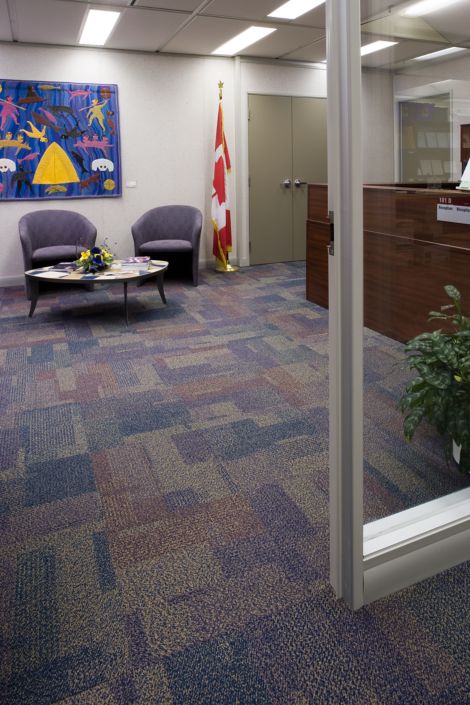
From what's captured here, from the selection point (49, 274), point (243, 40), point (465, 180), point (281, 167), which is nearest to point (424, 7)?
point (465, 180)

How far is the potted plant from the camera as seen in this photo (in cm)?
164

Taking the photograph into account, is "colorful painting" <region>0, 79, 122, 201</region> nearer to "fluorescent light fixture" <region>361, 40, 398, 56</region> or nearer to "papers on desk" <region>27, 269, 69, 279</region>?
"papers on desk" <region>27, 269, 69, 279</region>

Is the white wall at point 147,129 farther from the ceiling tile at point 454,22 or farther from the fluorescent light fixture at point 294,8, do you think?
the ceiling tile at point 454,22

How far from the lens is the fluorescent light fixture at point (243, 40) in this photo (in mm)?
4543

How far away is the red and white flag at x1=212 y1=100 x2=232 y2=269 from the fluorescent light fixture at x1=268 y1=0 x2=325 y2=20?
1355 mm

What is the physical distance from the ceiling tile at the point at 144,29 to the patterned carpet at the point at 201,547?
2.48 metres

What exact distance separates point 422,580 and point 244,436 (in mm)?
928

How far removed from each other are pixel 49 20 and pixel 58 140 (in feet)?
3.43

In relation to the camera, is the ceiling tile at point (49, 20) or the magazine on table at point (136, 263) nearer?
the ceiling tile at point (49, 20)

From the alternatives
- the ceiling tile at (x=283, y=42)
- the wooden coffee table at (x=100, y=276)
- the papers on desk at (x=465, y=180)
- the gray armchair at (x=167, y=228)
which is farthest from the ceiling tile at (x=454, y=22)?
the gray armchair at (x=167, y=228)

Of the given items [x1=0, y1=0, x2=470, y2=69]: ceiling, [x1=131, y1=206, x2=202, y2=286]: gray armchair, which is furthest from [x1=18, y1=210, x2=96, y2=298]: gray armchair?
[x1=0, y1=0, x2=470, y2=69]: ceiling

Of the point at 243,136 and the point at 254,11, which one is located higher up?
the point at 254,11

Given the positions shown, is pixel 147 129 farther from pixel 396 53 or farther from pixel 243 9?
pixel 396 53

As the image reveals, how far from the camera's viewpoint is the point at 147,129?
528cm
